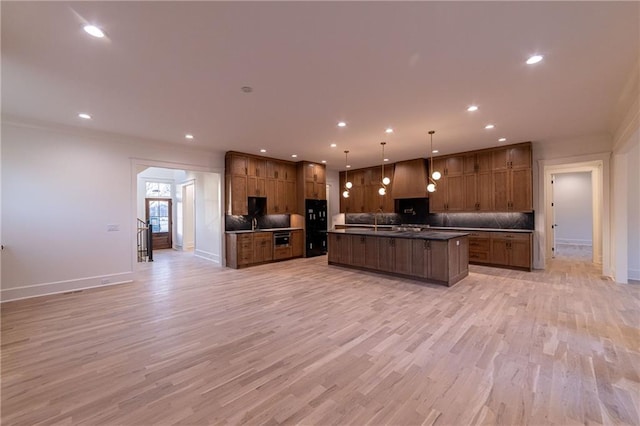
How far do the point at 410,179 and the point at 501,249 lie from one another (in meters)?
A: 3.03

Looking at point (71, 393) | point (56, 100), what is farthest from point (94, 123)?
point (71, 393)

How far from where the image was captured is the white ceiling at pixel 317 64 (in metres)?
2.05

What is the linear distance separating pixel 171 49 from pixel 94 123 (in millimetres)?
3353

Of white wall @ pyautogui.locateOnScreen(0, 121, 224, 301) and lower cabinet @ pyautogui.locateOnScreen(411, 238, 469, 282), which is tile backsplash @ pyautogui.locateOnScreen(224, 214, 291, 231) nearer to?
white wall @ pyautogui.locateOnScreen(0, 121, 224, 301)

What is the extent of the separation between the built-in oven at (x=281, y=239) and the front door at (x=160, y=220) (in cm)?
606

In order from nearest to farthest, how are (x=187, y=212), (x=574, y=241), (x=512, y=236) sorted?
1. (x=512, y=236)
2. (x=574, y=241)
3. (x=187, y=212)

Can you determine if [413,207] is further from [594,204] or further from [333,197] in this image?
[594,204]

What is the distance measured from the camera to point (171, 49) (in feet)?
8.14

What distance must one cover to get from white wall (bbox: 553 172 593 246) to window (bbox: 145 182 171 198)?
15259mm

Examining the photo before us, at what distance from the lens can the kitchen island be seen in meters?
4.92

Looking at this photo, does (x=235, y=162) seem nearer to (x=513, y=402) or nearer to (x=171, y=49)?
(x=171, y=49)

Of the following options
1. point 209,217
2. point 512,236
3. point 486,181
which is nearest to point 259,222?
point 209,217

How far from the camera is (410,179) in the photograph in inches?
317

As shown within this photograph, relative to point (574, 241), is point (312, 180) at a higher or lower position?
higher
